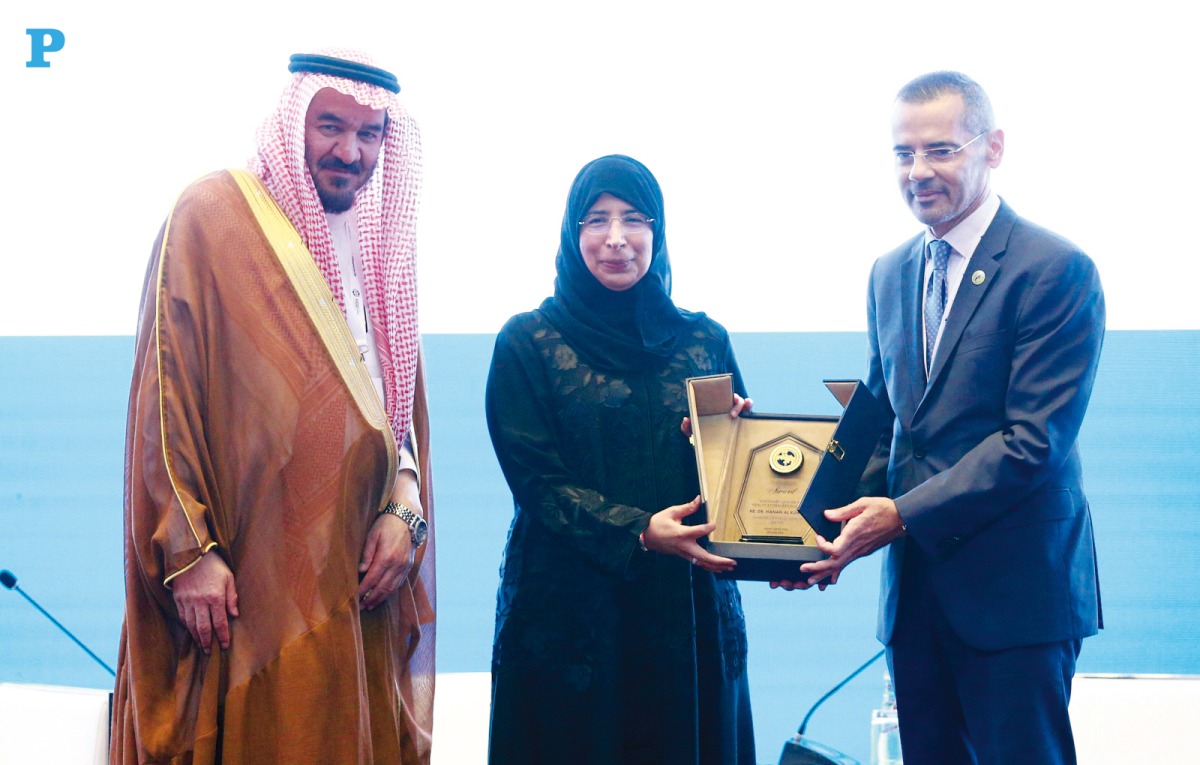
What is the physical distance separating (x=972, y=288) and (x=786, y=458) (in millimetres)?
472

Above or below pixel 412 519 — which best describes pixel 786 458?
above

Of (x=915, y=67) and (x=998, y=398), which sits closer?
(x=998, y=398)

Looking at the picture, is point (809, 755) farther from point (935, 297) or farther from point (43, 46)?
point (43, 46)

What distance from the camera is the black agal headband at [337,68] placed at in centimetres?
186

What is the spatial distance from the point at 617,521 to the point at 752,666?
1.46m

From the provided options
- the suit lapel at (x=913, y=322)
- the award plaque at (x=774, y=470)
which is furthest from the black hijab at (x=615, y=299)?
the suit lapel at (x=913, y=322)

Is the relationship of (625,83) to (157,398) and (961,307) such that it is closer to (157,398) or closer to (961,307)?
(961,307)

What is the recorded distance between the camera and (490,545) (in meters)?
3.32

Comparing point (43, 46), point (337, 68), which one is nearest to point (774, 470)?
point (337, 68)

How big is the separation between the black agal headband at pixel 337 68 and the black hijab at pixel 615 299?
0.49 meters

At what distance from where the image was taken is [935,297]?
2127 millimetres

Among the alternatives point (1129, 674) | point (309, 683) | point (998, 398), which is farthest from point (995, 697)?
point (1129, 674)

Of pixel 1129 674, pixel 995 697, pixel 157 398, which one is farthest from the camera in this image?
pixel 1129 674

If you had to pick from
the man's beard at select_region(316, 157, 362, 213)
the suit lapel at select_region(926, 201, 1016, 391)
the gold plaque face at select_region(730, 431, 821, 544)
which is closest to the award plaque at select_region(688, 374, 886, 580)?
the gold plaque face at select_region(730, 431, 821, 544)
